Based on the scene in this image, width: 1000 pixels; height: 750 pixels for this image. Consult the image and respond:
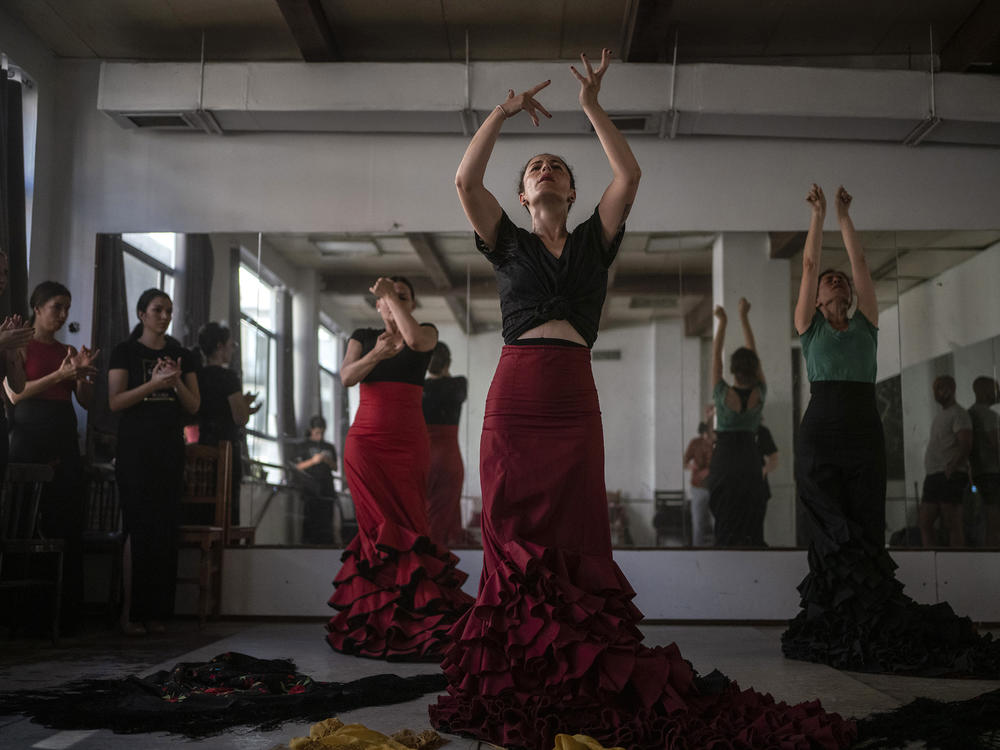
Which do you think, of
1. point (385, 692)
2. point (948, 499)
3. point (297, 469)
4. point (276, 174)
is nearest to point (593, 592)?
point (385, 692)

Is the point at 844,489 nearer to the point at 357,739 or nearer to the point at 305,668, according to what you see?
the point at 305,668

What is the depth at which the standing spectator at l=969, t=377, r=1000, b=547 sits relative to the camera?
221 inches

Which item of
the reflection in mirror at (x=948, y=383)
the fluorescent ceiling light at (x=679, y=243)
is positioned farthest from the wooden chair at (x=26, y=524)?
the reflection in mirror at (x=948, y=383)

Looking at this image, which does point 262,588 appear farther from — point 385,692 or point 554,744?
point 554,744

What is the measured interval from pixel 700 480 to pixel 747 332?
0.95m

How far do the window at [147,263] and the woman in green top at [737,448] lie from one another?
3.44 metres

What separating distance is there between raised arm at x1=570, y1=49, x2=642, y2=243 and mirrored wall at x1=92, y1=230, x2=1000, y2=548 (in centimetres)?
290

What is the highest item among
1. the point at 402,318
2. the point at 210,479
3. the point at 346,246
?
the point at 346,246

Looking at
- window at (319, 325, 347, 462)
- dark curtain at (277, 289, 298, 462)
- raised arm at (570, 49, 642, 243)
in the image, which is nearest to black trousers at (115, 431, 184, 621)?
dark curtain at (277, 289, 298, 462)

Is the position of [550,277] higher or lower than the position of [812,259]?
lower

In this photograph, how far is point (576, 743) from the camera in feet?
7.29

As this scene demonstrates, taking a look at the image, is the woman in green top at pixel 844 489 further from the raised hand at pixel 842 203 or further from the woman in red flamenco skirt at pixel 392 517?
the woman in red flamenco skirt at pixel 392 517

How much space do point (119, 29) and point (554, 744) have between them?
5.32 meters

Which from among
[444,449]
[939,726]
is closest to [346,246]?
[444,449]
